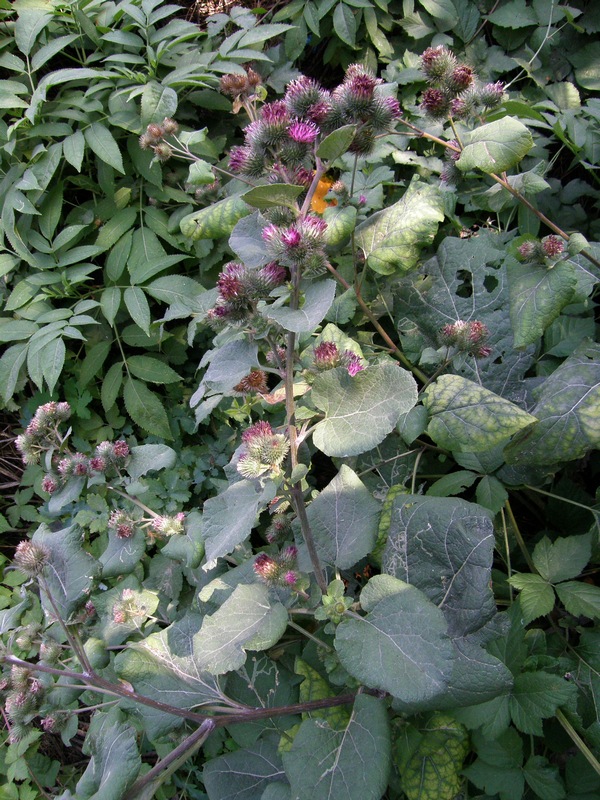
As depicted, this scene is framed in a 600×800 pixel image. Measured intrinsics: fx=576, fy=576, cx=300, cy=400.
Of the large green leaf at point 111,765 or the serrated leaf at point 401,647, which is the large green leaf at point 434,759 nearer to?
the serrated leaf at point 401,647

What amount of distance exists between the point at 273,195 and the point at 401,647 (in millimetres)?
806

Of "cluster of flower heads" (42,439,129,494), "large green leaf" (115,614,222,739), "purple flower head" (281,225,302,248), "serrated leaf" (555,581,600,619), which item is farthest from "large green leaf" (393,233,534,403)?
"large green leaf" (115,614,222,739)

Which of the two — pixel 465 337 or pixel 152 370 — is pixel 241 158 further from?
pixel 152 370

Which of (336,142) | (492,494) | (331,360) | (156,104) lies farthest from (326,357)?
(156,104)

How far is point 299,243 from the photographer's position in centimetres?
102

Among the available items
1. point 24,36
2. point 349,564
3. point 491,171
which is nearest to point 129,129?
point 24,36

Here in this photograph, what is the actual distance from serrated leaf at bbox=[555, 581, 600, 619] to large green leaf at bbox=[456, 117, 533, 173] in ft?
3.12

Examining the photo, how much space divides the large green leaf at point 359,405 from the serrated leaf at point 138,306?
1202mm

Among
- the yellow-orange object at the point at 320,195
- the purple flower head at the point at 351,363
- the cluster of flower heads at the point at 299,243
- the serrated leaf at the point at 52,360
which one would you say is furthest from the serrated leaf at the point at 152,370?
the cluster of flower heads at the point at 299,243

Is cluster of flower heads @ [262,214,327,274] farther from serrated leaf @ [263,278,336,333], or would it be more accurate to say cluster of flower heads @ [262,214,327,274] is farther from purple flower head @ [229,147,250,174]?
purple flower head @ [229,147,250,174]

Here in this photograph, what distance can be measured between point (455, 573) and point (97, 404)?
188 cm

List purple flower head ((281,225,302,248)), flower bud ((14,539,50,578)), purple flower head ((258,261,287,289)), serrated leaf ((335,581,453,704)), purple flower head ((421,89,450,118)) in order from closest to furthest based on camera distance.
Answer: serrated leaf ((335,581,453,704))
purple flower head ((281,225,302,248))
purple flower head ((258,261,287,289))
flower bud ((14,539,50,578))
purple flower head ((421,89,450,118))

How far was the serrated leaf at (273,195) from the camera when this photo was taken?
97 cm

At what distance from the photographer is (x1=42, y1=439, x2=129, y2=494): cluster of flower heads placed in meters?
1.60
